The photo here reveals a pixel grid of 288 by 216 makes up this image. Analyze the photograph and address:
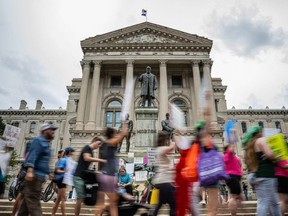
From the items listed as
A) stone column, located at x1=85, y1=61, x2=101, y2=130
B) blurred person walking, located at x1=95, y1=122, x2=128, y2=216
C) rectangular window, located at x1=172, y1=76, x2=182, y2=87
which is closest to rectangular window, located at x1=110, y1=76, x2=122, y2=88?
stone column, located at x1=85, y1=61, x2=101, y2=130

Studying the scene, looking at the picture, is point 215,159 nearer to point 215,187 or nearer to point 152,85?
point 215,187

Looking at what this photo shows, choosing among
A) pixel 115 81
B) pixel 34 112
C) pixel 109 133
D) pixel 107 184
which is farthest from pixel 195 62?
pixel 34 112

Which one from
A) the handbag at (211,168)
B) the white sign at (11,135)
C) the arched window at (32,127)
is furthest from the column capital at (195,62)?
the arched window at (32,127)

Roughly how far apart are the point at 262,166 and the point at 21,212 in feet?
Result: 12.3

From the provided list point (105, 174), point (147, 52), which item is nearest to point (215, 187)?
point (105, 174)

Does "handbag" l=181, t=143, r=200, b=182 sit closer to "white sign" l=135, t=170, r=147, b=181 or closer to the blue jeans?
the blue jeans

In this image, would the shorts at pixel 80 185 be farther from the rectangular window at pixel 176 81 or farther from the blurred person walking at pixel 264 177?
the rectangular window at pixel 176 81

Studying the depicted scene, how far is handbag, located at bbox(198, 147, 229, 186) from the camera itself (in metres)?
3.40

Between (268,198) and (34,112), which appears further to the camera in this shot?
(34,112)

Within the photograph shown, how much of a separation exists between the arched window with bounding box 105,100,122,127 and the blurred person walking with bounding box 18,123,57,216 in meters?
24.9

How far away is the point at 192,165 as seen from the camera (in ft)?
11.7

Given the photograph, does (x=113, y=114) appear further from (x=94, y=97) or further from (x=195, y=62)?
(x=195, y=62)

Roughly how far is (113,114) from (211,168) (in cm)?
2643

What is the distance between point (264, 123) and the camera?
4566 cm
